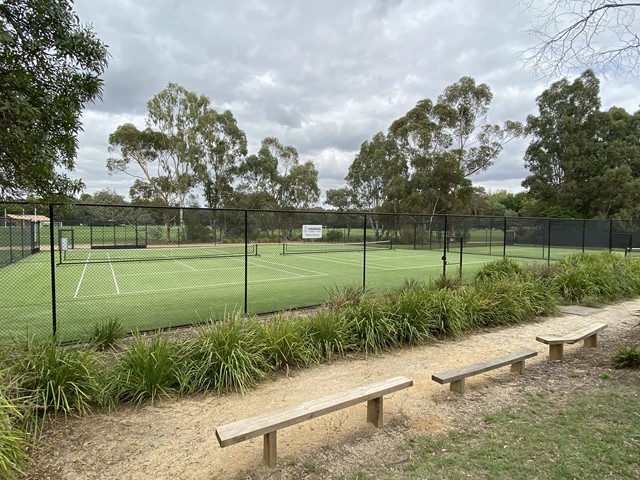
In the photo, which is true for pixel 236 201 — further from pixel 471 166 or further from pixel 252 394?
pixel 252 394

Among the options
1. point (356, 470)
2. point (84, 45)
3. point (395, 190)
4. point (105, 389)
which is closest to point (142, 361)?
point (105, 389)

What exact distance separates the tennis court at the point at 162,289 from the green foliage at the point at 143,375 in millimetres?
1155

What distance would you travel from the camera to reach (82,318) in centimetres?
804

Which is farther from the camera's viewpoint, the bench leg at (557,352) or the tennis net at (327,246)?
the tennis net at (327,246)

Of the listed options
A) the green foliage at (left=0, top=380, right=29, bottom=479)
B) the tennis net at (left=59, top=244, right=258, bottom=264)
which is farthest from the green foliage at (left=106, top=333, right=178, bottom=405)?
the tennis net at (left=59, top=244, right=258, bottom=264)

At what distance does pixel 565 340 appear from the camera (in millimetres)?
5129

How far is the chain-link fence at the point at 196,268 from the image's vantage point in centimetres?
794

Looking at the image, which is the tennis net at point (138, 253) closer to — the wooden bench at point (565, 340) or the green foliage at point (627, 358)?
the wooden bench at point (565, 340)

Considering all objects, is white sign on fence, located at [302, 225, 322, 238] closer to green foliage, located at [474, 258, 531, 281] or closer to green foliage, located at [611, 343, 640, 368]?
green foliage, located at [474, 258, 531, 281]

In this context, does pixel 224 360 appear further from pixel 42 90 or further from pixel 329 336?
pixel 42 90

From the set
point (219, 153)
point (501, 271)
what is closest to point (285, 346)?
point (501, 271)

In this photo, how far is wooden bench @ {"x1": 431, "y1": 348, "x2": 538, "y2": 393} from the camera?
3.94 m

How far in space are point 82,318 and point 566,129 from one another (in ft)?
143

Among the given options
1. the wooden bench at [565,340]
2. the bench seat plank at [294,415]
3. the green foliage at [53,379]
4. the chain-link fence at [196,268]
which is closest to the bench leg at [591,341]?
the wooden bench at [565,340]
